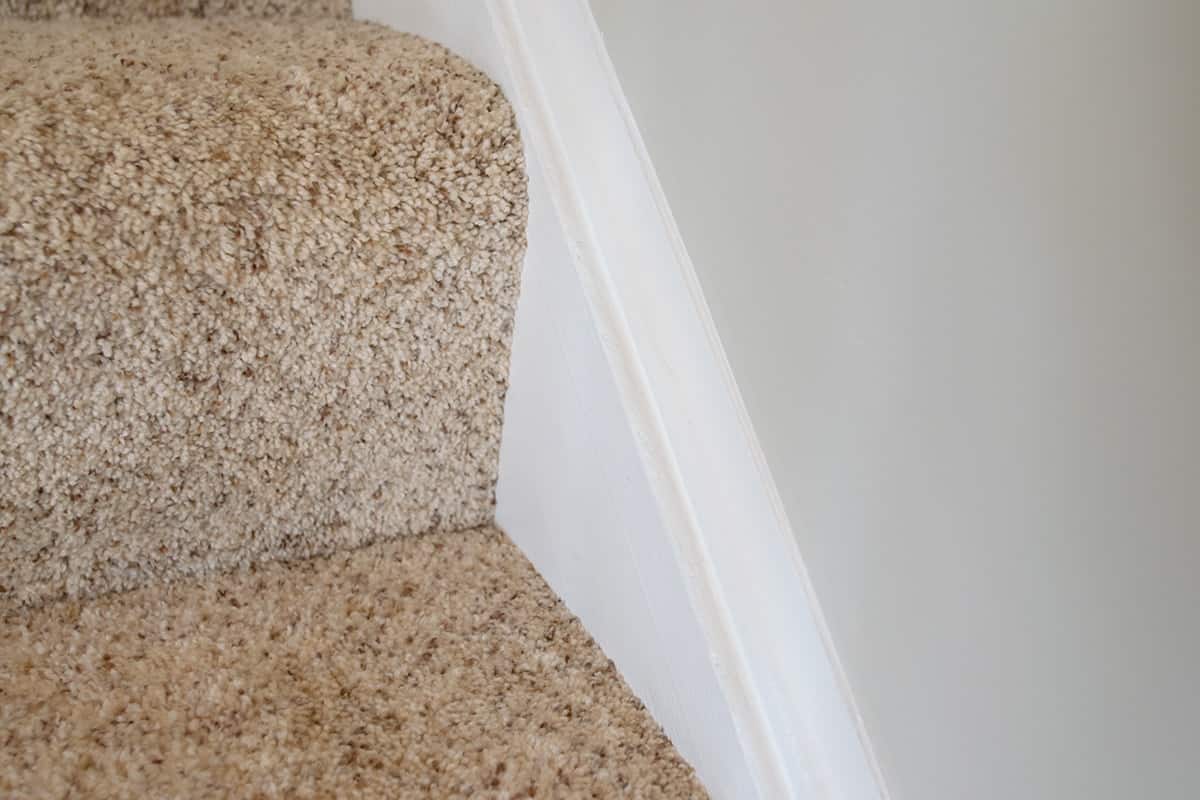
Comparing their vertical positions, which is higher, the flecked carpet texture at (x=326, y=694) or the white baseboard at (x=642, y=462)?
the white baseboard at (x=642, y=462)

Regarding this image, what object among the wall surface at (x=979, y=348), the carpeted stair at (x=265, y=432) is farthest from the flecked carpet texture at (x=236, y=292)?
the wall surface at (x=979, y=348)

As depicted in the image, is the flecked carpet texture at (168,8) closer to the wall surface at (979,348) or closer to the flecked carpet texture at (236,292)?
the flecked carpet texture at (236,292)

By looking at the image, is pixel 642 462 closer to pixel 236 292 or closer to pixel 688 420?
pixel 688 420

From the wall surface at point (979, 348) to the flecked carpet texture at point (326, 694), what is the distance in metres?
0.22

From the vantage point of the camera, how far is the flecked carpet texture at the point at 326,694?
0.64 meters

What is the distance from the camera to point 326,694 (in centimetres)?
71

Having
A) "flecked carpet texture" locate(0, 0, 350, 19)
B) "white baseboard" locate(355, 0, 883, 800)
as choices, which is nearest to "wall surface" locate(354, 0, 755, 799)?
"white baseboard" locate(355, 0, 883, 800)

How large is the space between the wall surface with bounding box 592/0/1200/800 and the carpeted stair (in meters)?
0.20

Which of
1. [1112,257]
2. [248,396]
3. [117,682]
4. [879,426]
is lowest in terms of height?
[117,682]

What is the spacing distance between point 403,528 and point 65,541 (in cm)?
25

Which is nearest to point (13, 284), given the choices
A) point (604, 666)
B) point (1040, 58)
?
point (604, 666)

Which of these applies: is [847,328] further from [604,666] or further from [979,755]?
[604,666]

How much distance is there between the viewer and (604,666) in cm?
76

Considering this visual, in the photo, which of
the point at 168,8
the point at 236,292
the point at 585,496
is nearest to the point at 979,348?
the point at 585,496
